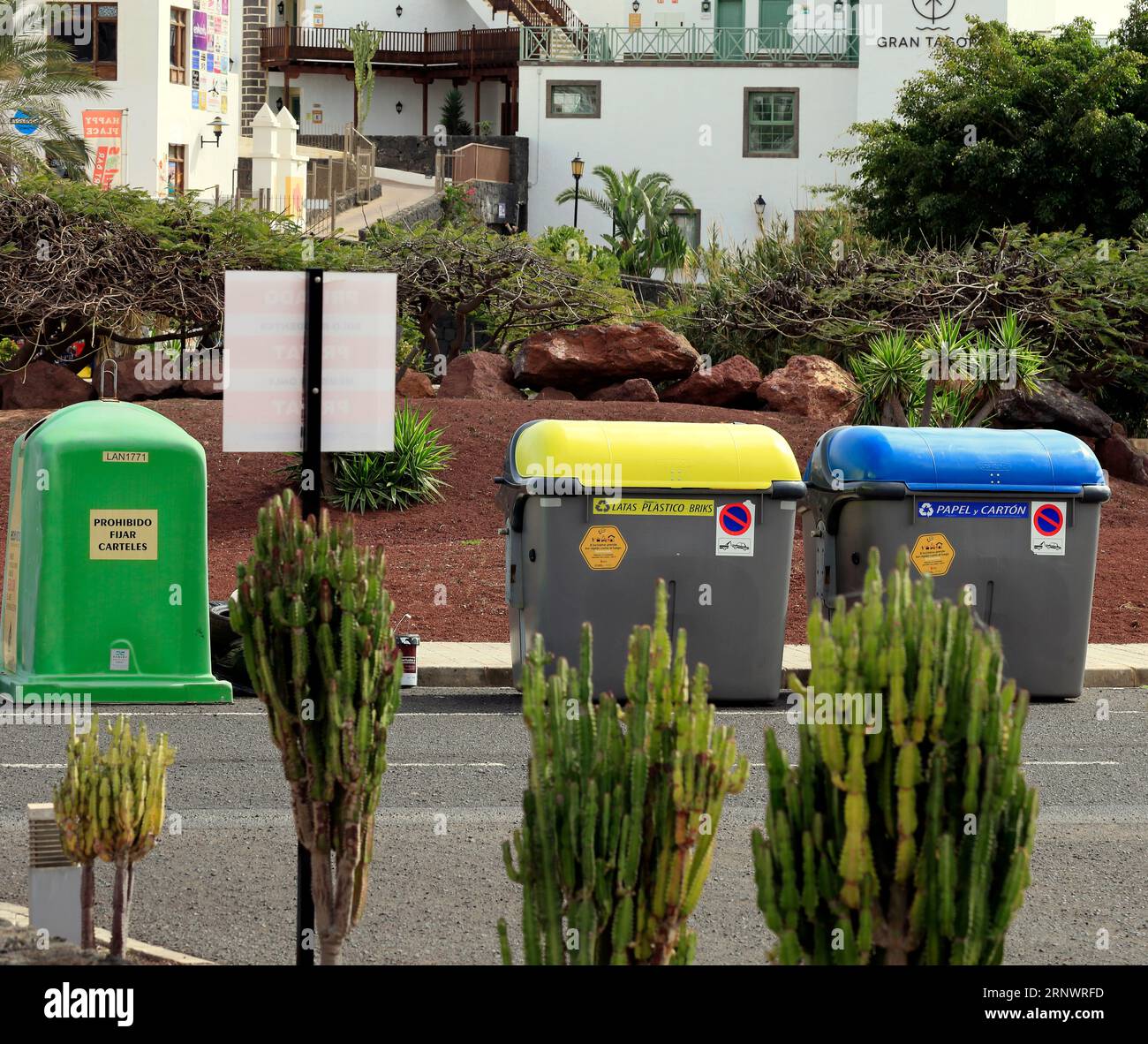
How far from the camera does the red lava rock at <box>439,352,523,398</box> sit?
24422 millimetres

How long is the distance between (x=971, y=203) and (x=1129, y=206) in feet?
9.40

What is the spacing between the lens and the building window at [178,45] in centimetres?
5078

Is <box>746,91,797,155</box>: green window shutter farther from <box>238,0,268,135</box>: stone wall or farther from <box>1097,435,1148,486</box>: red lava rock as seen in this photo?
<box>1097,435,1148,486</box>: red lava rock

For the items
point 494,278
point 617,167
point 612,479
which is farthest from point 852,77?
point 612,479

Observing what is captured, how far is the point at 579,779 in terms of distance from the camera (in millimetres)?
4105

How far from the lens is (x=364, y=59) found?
57.3m

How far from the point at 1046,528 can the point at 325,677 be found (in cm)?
748

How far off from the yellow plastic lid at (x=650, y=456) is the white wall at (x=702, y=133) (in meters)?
43.8

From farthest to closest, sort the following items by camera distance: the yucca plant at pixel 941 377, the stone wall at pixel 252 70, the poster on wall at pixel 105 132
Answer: the stone wall at pixel 252 70
the poster on wall at pixel 105 132
the yucca plant at pixel 941 377

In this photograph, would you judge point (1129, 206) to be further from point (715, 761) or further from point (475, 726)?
point (715, 761)

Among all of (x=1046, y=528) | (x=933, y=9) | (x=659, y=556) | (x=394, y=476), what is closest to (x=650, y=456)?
(x=659, y=556)

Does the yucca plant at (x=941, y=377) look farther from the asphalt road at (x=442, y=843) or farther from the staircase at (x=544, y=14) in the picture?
the staircase at (x=544, y=14)

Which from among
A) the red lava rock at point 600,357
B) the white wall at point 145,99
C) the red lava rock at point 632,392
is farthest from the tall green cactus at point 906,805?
the white wall at point 145,99

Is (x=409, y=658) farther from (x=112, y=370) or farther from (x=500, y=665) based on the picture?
(x=112, y=370)
